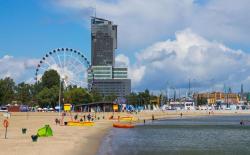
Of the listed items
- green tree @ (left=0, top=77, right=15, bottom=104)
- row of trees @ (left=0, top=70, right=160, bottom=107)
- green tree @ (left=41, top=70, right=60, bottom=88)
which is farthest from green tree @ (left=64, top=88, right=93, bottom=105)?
green tree @ (left=41, top=70, right=60, bottom=88)

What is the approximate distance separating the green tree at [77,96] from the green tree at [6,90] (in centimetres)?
2006

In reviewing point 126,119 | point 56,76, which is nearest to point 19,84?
point 56,76

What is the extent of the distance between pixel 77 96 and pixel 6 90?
24193mm

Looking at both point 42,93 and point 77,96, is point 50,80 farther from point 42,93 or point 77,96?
point 77,96

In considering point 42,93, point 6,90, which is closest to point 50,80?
point 42,93

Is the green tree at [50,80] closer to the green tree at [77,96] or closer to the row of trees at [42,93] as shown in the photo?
the row of trees at [42,93]

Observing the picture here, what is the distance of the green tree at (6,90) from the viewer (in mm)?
162625

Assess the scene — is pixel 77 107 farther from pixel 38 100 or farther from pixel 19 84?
pixel 19 84

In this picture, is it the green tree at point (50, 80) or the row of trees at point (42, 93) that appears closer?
the row of trees at point (42, 93)

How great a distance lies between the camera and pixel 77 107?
168m

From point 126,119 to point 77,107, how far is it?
166ft

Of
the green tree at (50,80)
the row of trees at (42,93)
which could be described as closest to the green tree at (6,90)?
the row of trees at (42,93)

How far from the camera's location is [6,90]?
541ft

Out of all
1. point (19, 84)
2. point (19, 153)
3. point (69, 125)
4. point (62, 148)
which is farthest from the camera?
point (19, 84)
